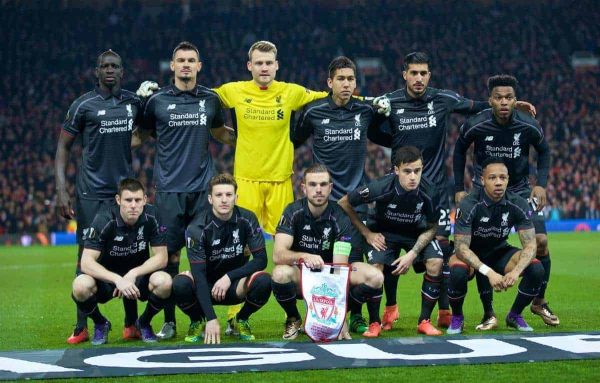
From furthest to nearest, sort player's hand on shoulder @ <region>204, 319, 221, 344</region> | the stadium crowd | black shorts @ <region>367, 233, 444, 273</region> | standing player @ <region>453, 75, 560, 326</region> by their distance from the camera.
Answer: the stadium crowd → standing player @ <region>453, 75, 560, 326</region> → black shorts @ <region>367, 233, 444, 273</region> → player's hand on shoulder @ <region>204, 319, 221, 344</region>

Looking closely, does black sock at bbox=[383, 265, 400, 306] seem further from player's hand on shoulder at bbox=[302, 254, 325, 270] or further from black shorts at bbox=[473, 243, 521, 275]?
player's hand on shoulder at bbox=[302, 254, 325, 270]

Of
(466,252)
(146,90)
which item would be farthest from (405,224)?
(146,90)

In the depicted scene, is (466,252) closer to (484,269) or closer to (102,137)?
(484,269)

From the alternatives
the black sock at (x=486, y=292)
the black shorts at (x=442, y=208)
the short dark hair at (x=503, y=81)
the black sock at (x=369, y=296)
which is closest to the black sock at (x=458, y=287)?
the black sock at (x=486, y=292)

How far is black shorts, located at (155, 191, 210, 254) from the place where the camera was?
293 inches

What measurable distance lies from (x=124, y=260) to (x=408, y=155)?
89.9 inches

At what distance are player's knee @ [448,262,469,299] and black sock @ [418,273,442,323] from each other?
0.11 m

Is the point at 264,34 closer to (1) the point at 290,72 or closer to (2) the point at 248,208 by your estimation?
(1) the point at 290,72

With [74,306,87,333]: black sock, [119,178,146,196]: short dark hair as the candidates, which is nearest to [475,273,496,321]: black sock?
[119,178,146,196]: short dark hair

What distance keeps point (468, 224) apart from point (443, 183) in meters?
0.74

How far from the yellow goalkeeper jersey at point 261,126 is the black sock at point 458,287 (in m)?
1.64

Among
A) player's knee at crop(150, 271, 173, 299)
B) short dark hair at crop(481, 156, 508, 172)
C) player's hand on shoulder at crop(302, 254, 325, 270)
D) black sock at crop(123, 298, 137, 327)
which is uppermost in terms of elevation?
short dark hair at crop(481, 156, 508, 172)

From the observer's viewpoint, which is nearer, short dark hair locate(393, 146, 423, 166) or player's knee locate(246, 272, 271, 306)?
player's knee locate(246, 272, 271, 306)

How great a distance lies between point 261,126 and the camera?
771cm
